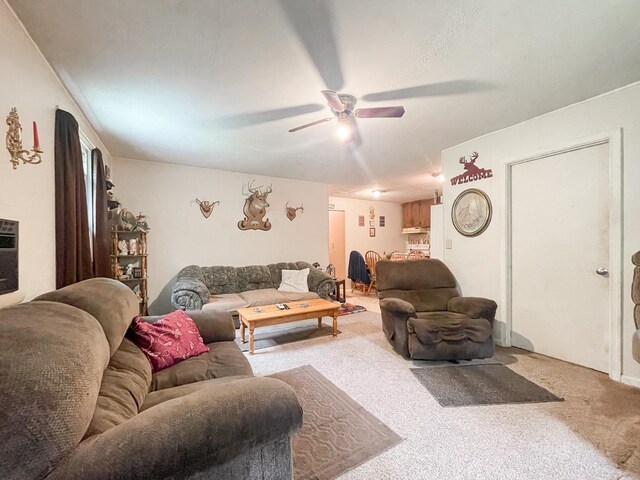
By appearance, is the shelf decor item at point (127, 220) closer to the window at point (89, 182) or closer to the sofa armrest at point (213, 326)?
the window at point (89, 182)

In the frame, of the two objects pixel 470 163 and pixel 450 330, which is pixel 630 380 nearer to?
pixel 450 330

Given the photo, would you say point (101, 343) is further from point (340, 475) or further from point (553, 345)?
point (553, 345)

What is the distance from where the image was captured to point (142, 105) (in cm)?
228

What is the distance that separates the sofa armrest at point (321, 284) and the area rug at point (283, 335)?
0.60 meters

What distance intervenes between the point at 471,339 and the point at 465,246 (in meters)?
1.24

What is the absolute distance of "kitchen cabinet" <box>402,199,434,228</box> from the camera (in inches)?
266

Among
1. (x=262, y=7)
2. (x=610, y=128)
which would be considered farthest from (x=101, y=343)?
(x=610, y=128)

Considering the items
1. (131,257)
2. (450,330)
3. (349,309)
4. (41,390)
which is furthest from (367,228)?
(41,390)

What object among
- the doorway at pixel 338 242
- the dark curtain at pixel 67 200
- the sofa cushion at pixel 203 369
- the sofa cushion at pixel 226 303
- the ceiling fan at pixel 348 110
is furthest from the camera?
the doorway at pixel 338 242

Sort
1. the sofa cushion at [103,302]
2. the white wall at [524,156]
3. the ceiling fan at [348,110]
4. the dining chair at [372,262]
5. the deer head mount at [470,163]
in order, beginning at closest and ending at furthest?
the sofa cushion at [103,302] → the ceiling fan at [348,110] → the white wall at [524,156] → the deer head mount at [470,163] → the dining chair at [372,262]

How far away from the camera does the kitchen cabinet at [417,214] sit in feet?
22.2

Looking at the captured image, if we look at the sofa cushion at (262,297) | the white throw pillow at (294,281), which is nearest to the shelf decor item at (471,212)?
the white throw pillow at (294,281)

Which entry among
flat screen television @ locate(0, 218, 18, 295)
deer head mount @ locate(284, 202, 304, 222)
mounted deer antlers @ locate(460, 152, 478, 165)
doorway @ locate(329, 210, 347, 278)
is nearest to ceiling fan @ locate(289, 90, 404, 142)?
mounted deer antlers @ locate(460, 152, 478, 165)

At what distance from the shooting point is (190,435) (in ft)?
2.44
